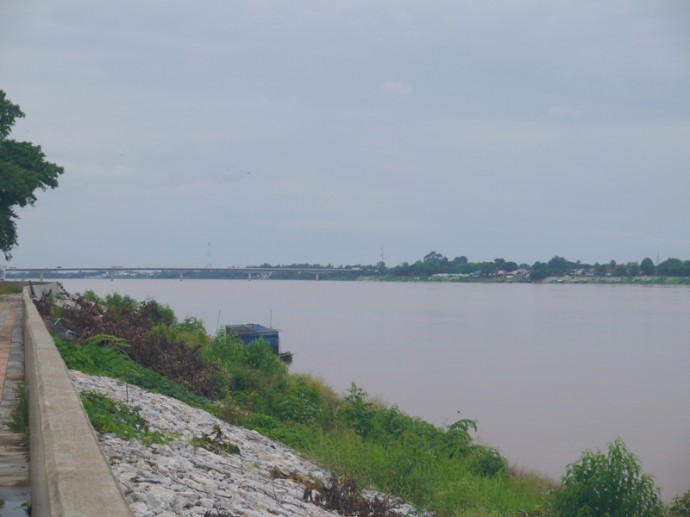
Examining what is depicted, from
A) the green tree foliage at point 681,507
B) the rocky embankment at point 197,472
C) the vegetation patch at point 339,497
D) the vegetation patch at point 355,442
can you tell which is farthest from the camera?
the green tree foliage at point 681,507

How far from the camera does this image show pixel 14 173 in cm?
3512

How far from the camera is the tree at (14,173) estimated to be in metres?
35.1

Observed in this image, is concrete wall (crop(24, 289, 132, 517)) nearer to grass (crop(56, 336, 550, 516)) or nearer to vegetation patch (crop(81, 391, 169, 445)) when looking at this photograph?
vegetation patch (crop(81, 391, 169, 445))

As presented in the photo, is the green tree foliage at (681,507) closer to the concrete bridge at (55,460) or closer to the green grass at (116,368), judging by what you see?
the green grass at (116,368)

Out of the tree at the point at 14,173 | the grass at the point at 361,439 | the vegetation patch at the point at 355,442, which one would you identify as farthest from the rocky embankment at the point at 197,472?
the tree at the point at 14,173

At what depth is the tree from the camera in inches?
1382

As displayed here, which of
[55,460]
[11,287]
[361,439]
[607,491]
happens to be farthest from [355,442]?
[11,287]

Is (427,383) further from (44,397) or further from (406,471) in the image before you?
(44,397)

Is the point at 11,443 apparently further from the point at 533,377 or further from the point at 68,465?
the point at 533,377

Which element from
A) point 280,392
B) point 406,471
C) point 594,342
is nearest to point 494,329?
point 594,342

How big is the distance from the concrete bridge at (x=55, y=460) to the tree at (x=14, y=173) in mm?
27364

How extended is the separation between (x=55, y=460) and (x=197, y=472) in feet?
11.0

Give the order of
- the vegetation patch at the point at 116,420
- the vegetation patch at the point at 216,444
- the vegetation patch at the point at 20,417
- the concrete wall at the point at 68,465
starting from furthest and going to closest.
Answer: the vegetation patch at the point at 216,444 → the vegetation patch at the point at 116,420 → the vegetation patch at the point at 20,417 → the concrete wall at the point at 68,465

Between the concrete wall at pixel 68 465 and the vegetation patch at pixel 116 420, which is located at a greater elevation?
the concrete wall at pixel 68 465
